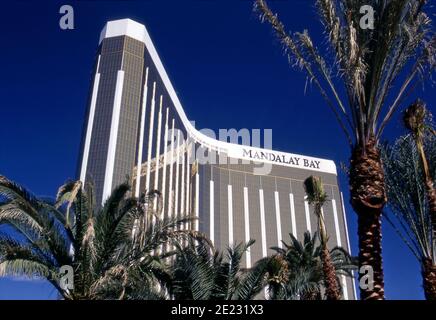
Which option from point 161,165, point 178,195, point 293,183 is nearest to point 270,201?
point 293,183

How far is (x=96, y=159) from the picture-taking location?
8200cm

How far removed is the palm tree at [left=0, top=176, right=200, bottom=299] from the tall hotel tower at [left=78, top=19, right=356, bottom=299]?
55357 millimetres

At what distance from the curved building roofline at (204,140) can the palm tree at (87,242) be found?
281 ft

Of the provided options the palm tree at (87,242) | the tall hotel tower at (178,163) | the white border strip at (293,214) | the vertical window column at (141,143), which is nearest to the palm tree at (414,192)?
the palm tree at (87,242)

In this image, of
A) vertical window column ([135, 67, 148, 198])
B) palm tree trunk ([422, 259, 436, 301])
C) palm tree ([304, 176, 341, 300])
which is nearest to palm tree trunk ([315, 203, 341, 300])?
palm tree ([304, 176, 341, 300])

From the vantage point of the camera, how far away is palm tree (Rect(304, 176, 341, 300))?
18859 mm

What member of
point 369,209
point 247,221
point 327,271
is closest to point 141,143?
point 247,221

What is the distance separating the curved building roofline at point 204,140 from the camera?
9544 cm

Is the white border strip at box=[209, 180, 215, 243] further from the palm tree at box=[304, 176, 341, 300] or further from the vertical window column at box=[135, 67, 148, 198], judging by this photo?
the palm tree at box=[304, 176, 341, 300]

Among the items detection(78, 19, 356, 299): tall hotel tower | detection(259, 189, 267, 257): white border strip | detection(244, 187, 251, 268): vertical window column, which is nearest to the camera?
detection(78, 19, 356, 299): tall hotel tower
